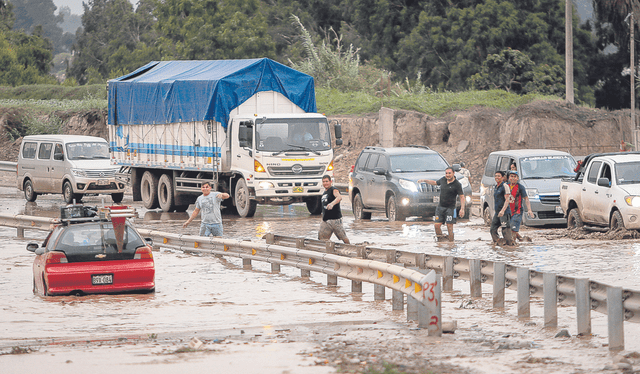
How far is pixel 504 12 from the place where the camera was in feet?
174

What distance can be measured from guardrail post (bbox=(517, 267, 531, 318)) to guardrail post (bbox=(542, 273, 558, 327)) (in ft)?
1.91

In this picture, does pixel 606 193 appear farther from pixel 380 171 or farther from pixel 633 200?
pixel 380 171

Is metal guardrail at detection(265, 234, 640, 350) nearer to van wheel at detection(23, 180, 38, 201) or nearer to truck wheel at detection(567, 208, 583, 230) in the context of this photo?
truck wheel at detection(567, 208, 583, 230)

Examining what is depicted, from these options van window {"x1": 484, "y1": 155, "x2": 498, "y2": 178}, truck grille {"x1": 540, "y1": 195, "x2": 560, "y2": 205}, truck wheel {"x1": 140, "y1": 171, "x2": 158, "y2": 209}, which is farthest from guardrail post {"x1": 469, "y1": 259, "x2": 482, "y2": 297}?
truck wheel {"x1": 140, "y1": 171, "x2": 158, "y2": 209}

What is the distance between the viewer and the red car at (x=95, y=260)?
12.9 meters

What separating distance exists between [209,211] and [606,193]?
25.9 ft

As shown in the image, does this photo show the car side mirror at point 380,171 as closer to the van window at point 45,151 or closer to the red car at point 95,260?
the red car at point 95,260

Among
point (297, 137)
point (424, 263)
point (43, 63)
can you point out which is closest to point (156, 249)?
point (297, 137)

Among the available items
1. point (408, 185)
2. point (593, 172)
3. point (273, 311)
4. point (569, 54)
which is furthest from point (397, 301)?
point (569, 54)

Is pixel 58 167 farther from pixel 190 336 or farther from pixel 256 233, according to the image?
pixel 190 336

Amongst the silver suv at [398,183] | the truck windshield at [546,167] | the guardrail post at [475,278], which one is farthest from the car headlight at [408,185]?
the guardrail post at [475,278]

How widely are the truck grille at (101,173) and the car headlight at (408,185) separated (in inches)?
466

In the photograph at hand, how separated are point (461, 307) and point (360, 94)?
36.8 meters

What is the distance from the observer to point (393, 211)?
23.5m
